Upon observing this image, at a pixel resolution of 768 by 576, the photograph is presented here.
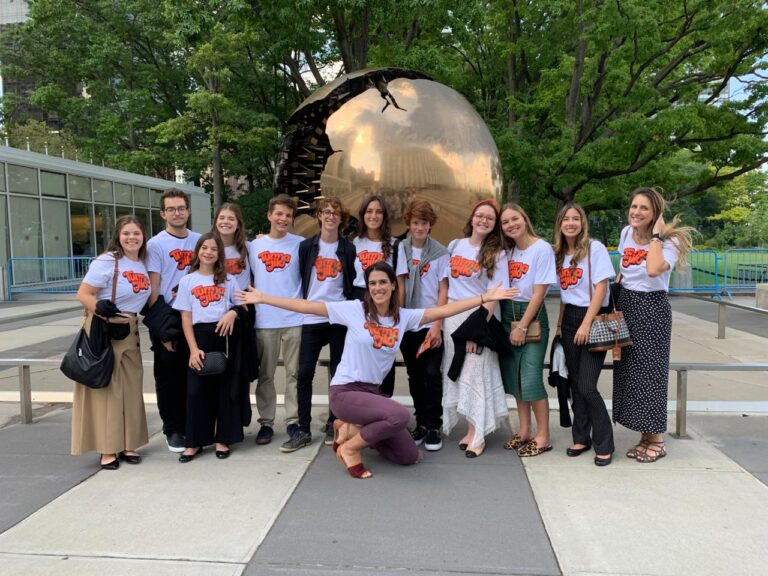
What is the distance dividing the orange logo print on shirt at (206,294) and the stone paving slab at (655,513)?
2104 mm

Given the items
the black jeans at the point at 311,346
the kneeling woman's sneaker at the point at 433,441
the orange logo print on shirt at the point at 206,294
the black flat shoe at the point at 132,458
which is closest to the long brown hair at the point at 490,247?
the black jeans at the point at 311,346

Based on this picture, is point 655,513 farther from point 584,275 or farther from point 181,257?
point 181,257

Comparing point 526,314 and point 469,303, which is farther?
point 526,314

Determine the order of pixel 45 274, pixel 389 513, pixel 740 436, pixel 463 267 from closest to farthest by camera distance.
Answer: pixel 389 513
pixel 463 267
pixel 740 436
pixel 45 274

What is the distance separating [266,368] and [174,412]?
633 mm

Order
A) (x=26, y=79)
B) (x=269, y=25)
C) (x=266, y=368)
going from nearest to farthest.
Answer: (x=266, y=368) → (x=269, y=25) → (x=26, y=79)

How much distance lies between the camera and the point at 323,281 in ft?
12.3

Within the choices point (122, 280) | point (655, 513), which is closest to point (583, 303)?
point (655, 513)

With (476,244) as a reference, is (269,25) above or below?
above

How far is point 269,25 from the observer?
10.4 metres

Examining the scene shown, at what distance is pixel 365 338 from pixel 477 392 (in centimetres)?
79

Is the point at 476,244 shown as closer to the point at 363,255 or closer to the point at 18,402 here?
the point at 363,255

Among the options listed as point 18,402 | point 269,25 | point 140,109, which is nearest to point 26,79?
point 140,109

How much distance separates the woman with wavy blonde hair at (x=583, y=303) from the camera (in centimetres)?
347
